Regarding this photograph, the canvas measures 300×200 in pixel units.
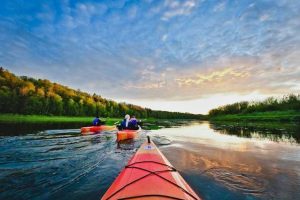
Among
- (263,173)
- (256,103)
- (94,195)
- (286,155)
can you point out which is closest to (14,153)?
(94,195)

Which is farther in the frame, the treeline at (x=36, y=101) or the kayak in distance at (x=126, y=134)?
the treeline at (x=36, y=101)

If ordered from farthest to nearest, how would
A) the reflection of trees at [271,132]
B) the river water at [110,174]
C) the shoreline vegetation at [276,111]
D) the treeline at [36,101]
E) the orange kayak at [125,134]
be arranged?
the treeline at [36,101] → the shoreline vegetation at [276,111] → the reflection of trees at [271,132] → the orange kayak at [125,134] → the river water at [110,174]

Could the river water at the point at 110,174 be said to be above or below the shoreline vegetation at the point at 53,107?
below

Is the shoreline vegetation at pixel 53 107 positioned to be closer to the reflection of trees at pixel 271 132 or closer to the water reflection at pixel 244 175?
the reflection of trees at pixel 271 132

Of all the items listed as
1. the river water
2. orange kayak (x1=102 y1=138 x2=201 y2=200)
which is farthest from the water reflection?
orange kayak (x1=102 y1=138 x2=201 y2=200)

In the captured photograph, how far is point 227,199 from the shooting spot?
553 centimetres

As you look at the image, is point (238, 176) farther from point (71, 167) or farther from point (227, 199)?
point (71, 167)

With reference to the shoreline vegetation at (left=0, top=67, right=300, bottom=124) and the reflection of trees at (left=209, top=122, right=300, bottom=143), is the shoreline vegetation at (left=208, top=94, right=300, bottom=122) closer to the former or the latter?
the shoreline vegetation at (left=0, top=67, right=300, bottom=124)

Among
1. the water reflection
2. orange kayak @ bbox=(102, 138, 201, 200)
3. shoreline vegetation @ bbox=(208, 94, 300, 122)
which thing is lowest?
the water reflection

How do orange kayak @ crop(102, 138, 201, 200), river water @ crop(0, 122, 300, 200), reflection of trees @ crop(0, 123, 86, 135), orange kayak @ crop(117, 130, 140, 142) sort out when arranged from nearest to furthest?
orange kayak @ crop(102, 138, 201, 200) → river water @ crop(0, 122, 300, 200) → orange kayak @ crop(117, 130, 140, 142) → reflection of trees @ crop(0, 123, 86, 135)

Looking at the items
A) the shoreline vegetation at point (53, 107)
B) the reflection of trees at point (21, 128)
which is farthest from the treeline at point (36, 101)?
the reflection of trees at point (21, 128)

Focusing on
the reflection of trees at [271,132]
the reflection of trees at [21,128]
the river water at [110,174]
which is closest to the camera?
the river water at [110,174]

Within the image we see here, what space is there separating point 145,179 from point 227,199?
262cm

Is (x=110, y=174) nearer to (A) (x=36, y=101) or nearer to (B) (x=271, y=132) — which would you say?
(B) (x=271, y=132)
